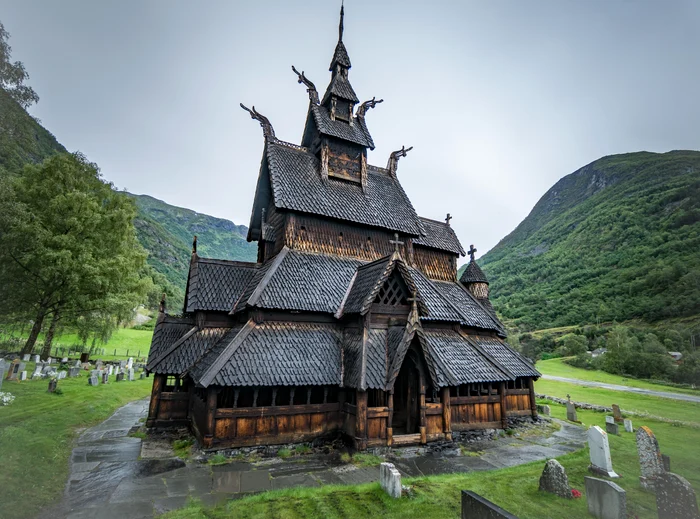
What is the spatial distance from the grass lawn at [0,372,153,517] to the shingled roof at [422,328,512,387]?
10939 millimetres

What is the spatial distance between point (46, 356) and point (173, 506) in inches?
1103

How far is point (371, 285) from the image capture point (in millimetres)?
12094

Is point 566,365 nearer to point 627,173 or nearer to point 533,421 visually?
point 533,421

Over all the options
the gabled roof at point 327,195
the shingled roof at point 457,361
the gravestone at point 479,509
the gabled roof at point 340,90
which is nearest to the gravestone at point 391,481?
the gravestone at point 479,509

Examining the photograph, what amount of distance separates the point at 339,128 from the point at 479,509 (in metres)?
16.7

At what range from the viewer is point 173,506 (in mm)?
6910

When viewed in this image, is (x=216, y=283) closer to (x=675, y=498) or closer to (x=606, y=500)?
(x=606, y=500)

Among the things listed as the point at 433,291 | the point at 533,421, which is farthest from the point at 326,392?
the point at 533,421

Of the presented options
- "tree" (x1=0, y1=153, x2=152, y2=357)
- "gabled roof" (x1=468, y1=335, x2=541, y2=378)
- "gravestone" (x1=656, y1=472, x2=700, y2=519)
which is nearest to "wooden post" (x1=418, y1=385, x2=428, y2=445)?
"gabled roof" (x1=468, y1=335, x2=541, y2=378)

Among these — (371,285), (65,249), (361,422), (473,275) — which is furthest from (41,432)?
(473,275)

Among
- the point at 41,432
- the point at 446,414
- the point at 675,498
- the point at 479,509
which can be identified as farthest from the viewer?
the point at 446,414

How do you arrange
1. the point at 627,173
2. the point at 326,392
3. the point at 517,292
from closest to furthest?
1. the point at 326,392
2. the point at 517,292
3. the point at 627,173

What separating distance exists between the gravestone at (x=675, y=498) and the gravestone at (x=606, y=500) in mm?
Answer: 583

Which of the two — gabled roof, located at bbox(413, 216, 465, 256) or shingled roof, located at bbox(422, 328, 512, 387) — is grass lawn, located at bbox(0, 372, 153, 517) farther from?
gabled roof, located at bbox(413, 216, 465, 256)
